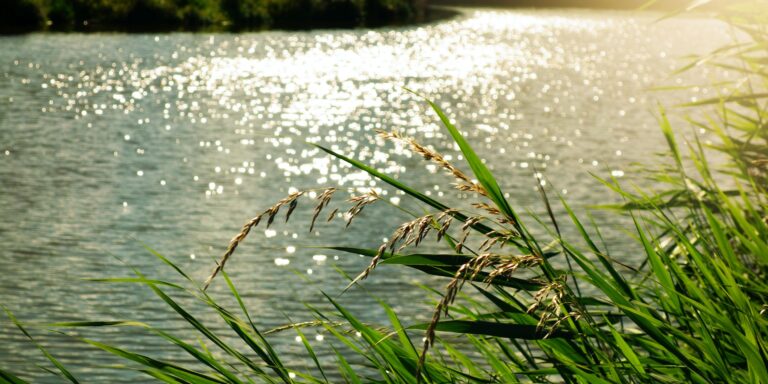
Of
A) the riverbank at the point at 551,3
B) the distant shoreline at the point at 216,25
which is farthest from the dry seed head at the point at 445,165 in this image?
the riverbank at the point at 551,3

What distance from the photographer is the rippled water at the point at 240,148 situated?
9922 mm

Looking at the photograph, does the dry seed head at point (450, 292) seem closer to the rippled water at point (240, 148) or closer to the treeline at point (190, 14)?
the rippled water at point (240, 148)

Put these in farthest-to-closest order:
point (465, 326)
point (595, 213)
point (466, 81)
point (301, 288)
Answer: point (466, 81) → point (595, 213) → point (301, 288) → point (465, 326)

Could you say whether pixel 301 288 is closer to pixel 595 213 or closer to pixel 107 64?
pixel 595 213

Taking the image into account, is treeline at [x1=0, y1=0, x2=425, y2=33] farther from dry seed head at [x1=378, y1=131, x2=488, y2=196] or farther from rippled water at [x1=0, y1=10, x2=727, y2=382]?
dry seed head at [x1=378, y1=131, x2=488, y2=196]

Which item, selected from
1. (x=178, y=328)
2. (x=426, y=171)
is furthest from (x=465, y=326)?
(x=426, y=171)

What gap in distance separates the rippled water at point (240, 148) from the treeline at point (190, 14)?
100 inches

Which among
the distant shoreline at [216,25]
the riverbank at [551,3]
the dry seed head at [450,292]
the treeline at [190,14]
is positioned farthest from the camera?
the riverbank at [551,3]

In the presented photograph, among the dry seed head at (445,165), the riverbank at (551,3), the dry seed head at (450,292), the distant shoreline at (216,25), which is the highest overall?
the dry seed head at (445,165)

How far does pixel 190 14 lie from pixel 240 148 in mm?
29659

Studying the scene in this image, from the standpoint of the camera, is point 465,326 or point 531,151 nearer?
point 465,326

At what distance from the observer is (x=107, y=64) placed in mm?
31922

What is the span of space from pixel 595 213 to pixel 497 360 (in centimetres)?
1144

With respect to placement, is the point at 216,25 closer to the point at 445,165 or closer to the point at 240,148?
the point at 240,148
